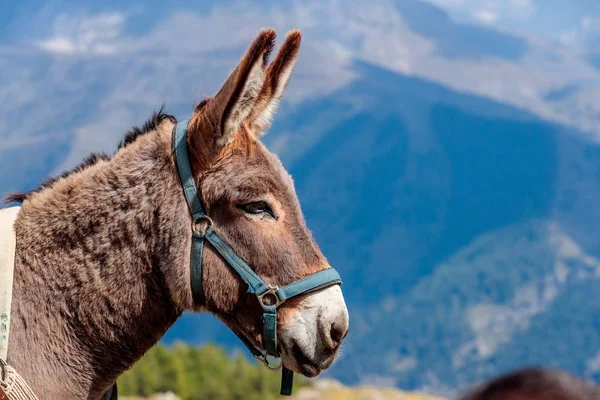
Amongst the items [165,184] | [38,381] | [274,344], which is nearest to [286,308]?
[274,344]

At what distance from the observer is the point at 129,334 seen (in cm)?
486

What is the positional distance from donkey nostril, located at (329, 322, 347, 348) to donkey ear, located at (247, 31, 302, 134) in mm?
1487

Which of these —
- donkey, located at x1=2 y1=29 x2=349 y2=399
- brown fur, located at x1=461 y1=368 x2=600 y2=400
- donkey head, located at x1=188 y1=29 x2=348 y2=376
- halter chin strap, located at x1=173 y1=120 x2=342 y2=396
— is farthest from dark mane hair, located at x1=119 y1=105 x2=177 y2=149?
brown fur, located at x1=461 y1=368 x2=600 y2=400

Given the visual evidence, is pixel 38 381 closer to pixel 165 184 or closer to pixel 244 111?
pixel 165 184

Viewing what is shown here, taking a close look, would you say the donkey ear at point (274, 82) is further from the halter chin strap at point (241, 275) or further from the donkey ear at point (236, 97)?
the halter chin strap at point (241, 275)

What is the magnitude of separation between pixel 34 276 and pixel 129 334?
0.65m

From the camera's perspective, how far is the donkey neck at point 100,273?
15.4 ft

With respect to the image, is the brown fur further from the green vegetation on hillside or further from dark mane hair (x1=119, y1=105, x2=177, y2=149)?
the green vegetation on hillside

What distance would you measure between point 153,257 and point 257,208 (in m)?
0.70

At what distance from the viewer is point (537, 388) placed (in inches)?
83.5

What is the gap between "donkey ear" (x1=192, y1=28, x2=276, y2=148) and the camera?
488cm

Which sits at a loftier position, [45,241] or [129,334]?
[45,241]

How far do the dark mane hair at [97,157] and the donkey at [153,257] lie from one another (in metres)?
0.13

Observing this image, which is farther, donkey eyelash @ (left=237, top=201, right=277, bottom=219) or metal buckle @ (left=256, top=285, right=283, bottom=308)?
donkey eyelash @ (left=237, top=201, right=277, bottom=219)
